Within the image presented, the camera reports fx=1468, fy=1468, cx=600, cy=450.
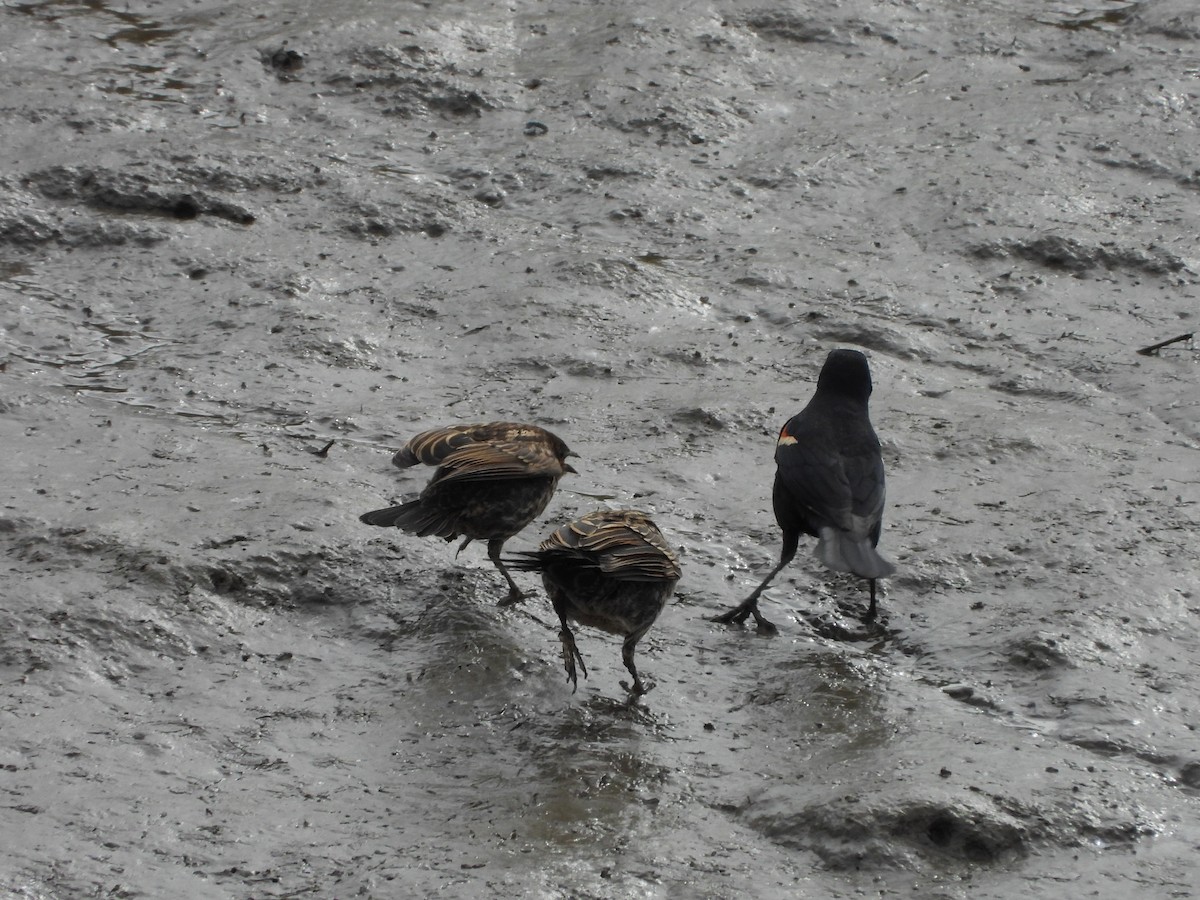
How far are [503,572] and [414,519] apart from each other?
48 centimetres

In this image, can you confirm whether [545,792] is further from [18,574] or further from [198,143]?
[198,143]

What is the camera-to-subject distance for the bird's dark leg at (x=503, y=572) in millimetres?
6098

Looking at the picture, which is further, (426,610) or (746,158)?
(746,158)

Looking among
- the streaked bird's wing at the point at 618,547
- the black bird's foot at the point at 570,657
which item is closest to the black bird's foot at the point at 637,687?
the black bird's foot at the point at 570,657

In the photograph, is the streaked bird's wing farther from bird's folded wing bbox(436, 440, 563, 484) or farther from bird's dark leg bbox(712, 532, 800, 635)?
bird's dark leg bbox(712, 532, 800, 635)

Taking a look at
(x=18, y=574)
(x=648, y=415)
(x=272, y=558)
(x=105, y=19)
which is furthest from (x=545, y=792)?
(x=105, y=19)

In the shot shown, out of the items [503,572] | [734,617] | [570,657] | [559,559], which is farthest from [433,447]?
[734,617]

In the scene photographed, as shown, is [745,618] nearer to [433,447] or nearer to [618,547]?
[618,547]

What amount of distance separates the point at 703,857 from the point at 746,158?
675 centimetres

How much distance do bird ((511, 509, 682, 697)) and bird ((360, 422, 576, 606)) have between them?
54cm

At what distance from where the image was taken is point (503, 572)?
610cm

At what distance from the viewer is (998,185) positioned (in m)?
10.1

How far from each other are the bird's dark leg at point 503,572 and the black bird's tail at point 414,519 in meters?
0.35

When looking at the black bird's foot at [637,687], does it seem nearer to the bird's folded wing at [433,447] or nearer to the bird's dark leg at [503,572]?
the bird's dark leg at [503,572]
